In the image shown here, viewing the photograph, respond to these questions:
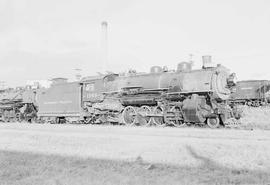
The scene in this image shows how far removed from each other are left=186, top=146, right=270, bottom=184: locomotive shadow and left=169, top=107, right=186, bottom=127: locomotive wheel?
988cm

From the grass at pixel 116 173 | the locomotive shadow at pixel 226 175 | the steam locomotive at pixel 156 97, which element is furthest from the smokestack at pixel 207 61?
the locomotive shadow at pixel 226 175

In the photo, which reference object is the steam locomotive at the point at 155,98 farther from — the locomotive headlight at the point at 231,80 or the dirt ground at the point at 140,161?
the dirt ground at the point at 140,161

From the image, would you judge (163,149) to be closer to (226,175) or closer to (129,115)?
(226,175)

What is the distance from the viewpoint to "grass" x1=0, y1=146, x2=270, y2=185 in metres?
6.76

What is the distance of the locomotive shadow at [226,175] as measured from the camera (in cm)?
657

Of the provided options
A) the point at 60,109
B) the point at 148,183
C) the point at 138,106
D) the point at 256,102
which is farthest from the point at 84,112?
the point at 256,102

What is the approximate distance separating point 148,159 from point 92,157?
182cm

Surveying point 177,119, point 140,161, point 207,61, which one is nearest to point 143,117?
point 177,119

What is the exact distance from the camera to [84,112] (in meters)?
23.4

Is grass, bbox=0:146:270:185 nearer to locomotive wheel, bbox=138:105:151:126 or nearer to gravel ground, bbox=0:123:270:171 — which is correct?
gravel ground, bbox=0:123:270:171

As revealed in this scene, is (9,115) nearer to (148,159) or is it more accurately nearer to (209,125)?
(209,125)

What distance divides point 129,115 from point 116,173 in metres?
12.9

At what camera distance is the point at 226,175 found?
7086 mm

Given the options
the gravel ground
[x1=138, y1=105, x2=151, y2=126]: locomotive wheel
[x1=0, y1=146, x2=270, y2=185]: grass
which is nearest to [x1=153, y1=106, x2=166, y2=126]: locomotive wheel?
[x1=138, y1=105, x2=151, y2=126]: locomotive wheel
